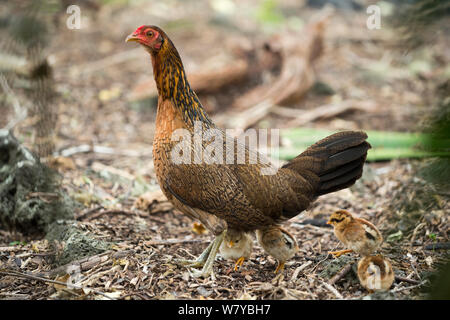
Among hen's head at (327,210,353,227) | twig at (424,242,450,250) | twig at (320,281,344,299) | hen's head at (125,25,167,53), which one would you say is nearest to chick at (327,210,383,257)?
hen's head at (327,210,353,227)

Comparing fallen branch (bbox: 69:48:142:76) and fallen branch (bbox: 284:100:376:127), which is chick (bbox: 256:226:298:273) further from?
fallen branch (bbox: 69:48:142:76)

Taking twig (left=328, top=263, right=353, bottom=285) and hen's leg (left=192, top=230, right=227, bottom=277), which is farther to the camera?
hen's leg (left=192, top=230, right=227, bottom=277)

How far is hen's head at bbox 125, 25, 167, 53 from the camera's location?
3.27 m

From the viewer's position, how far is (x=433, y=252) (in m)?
3.50

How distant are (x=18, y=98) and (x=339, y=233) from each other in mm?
5411

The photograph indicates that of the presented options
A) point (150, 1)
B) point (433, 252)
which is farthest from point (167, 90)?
point (150, 1)

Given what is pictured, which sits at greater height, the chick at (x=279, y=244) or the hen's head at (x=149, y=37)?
the hen's head at (x=149, y=37)

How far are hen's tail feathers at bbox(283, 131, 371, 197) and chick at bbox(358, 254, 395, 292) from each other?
2.37ft

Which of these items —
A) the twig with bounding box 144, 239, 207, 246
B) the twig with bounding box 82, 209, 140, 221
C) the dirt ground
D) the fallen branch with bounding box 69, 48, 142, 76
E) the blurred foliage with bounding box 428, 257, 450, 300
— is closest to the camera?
the blurred foliage with bounding box 428, 257, 450, 300

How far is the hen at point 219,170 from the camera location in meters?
3.27

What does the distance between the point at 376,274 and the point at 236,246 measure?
1.17 meters

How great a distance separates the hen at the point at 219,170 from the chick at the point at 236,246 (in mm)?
79

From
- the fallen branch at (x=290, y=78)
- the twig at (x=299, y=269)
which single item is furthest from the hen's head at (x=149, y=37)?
the fallen branch at (x=290, y=78)

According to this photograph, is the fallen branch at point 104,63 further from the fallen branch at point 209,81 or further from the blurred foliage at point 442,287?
the blurred foliage at point 442,287
